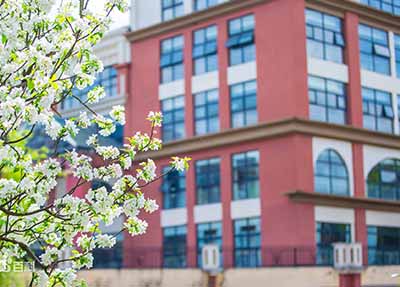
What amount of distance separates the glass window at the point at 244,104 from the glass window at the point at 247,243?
157 inches

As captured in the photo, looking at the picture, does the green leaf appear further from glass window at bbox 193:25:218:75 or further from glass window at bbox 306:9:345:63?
glass window at bbox 193:25:218:75

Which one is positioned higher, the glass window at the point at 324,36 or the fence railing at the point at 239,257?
the glass window at the point at 324,36

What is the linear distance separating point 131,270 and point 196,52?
9.92m

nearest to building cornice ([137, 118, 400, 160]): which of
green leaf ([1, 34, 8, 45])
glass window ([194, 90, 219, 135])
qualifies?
glass window ([194, 90, 219, 135])

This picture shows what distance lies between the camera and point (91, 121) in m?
8.98

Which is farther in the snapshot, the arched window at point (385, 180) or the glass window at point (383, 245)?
the arched window at point (385, 180)

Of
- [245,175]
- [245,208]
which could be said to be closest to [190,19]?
[245,175]

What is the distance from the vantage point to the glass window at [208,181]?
33562 mm

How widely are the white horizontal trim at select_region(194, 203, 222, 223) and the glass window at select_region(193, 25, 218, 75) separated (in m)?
5.78

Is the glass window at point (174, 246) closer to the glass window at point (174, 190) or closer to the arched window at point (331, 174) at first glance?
the glass window at point (174, 190)

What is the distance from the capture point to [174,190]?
35.5m

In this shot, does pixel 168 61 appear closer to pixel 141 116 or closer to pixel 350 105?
pixel 141 116

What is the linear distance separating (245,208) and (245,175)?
4.34 ft

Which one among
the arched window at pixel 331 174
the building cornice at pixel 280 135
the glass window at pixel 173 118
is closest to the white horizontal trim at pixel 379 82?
the building cornice at pixel 280 135
